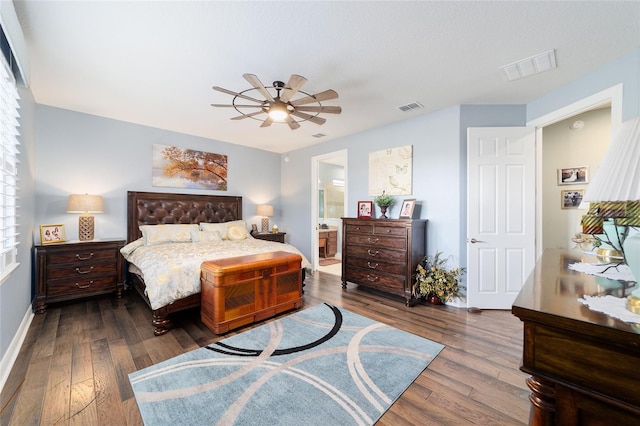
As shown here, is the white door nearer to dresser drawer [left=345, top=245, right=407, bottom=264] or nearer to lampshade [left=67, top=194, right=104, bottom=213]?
dresser drawer [left=345, top=245, right=407, bottom=264]

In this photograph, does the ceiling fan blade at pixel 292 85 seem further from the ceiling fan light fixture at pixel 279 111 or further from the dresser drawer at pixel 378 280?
the dresser drawer at pixel 378 280

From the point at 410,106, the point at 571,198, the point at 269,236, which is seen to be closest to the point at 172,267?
the point at 269,236

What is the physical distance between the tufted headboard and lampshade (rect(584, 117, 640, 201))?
4.97m

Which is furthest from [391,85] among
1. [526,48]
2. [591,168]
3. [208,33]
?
[591,168]

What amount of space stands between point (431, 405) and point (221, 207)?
4.49 metres

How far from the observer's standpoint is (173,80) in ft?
8.93

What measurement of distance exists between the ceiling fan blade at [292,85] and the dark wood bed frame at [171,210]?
9.67ft

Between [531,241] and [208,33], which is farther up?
[208,33]

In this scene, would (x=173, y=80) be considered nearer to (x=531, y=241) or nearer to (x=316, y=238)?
(x=316, y=238)

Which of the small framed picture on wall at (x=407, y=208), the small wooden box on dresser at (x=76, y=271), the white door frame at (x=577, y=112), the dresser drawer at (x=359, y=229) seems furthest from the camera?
the dresser drawer at (x=359, y=229)

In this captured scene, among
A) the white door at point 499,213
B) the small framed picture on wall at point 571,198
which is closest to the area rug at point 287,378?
the white door at point 499,213

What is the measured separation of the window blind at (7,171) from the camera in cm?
189

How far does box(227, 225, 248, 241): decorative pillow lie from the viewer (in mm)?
4302

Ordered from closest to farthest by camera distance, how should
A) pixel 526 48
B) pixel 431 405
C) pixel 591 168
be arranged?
pixel 431 405 → pixel 526 48 → pixel 591 168
